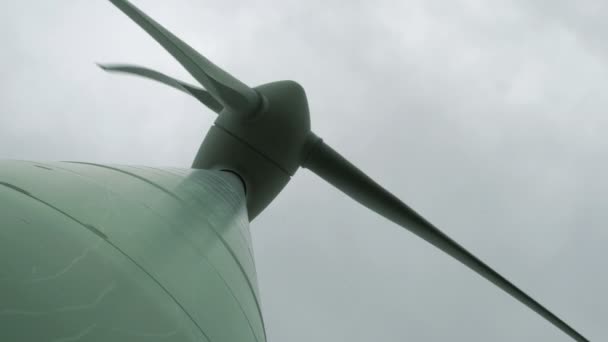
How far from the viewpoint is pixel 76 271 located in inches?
86.0

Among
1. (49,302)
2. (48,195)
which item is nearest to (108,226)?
(48,195)

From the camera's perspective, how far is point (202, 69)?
6973 mm

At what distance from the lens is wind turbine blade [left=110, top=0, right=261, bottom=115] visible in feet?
22.4

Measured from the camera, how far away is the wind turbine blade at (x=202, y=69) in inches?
269

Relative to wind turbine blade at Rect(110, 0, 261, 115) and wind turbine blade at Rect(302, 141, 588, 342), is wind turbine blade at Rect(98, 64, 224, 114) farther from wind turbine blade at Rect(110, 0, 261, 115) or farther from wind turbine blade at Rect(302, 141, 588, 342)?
wind turbine blade at Rect(302, 141, 588, 342)

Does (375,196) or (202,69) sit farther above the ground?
(375,196)

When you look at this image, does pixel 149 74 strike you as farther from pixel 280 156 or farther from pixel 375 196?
pixel 375 196

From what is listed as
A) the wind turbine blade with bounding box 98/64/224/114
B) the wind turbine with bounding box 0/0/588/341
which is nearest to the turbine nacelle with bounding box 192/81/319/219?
the wind turbine with bounding box 0/0/588/341

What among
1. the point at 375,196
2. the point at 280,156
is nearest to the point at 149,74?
the point at 280,156

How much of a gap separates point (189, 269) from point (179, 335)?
2.74ft

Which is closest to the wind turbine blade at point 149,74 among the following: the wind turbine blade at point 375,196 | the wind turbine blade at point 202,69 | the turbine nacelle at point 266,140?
the turbine nacelle at point 266,140

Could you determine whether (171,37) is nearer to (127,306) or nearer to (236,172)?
(236,172)

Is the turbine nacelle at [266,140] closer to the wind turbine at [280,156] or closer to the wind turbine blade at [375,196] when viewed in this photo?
the wind turbine at [280,156]

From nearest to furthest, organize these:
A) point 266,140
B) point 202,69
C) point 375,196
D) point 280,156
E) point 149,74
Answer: point 202,69, point 266,140, point 280,156, point 375,196, point 149,74
